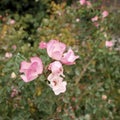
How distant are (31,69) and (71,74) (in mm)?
1427

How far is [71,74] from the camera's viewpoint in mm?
3281

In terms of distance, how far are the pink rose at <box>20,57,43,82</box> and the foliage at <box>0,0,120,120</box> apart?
63 mm

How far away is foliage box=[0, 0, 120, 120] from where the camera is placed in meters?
2.12

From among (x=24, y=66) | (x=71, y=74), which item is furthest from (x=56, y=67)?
(x=71, y=74)

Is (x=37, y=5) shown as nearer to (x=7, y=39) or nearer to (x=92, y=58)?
(x=7, y=39)

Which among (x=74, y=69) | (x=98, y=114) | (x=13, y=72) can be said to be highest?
(x=13, y=72)

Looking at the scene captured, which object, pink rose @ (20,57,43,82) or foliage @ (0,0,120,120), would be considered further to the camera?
foliage @ (0,0,120,120)

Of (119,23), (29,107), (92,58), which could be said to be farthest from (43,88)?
(119,23)

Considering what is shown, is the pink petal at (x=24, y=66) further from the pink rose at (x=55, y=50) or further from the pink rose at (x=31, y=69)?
the pink rose at (x=55, y=50)

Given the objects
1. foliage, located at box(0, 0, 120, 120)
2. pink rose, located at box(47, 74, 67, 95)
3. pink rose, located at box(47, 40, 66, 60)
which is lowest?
foliage, located at box(0, 0, 120, 120)

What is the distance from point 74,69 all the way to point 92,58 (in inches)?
10.9

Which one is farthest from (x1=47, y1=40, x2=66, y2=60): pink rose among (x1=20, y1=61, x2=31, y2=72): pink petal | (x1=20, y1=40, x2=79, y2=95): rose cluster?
(x1=20, y1=61, x2=31, y2=72): pink petal

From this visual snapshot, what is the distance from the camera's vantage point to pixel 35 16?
6211mm

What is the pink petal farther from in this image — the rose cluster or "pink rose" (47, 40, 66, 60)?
"pink rose" (47, 40, 66, 60)
